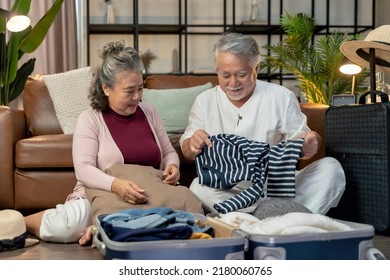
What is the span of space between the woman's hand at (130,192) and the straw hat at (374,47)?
3.73ft

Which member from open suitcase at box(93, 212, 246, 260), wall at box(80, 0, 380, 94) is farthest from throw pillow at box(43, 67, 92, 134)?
wall at box(80, 0, 380, 94)

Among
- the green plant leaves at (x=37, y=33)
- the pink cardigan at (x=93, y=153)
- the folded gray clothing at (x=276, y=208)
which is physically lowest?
the folded gray clothing at (x=276, y=208)

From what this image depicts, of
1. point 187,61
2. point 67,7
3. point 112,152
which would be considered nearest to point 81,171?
point 112,152

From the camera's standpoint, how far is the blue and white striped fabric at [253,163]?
6.61ft

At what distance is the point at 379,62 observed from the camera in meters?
2.53

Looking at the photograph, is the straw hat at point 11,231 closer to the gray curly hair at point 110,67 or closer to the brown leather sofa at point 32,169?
the gray curly hair at point 110,67

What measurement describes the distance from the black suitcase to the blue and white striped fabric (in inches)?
16.0

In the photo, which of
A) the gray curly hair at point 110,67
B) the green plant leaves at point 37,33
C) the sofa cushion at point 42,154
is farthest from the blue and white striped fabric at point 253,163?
the green plant leaves at point 37,33

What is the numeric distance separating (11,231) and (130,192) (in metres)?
0.45

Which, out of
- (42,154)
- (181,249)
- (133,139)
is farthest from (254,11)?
(181,249)

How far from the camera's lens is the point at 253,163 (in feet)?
6.59

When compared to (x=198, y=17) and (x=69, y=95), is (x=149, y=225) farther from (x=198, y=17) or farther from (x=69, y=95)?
(x=198, y=17)

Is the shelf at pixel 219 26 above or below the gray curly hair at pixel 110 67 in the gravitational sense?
above
